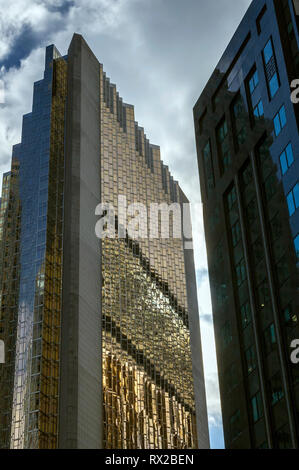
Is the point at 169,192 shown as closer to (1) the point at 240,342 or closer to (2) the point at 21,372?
(2) the point at 21,372

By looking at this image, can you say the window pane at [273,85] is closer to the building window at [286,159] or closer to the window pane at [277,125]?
the window pane at [277,125]

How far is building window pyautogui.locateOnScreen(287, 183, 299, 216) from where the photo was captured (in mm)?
53219

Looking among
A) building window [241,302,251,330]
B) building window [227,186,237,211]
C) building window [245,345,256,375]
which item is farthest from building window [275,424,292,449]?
building window [227,186,237,211]

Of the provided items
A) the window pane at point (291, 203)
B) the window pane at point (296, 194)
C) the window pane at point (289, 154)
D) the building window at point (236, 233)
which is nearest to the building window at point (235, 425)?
the building window at point (236, 233)

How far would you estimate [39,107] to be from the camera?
135625 mm

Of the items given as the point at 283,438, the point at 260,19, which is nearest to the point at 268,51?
the point at 260,19

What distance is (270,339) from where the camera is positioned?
5512cm

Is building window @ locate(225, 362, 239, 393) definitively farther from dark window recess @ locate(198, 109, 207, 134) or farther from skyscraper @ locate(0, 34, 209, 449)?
skyscraper @ locate(0, 34, 209, 449)

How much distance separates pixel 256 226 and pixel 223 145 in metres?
13.2

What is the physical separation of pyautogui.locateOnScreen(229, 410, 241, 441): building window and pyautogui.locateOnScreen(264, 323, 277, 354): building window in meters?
6.34

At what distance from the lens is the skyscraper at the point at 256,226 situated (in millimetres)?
53156

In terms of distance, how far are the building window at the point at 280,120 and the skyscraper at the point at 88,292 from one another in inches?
2349

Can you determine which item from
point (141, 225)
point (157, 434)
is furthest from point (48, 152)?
point (157, 434)

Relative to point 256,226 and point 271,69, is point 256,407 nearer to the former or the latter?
point 256,226
